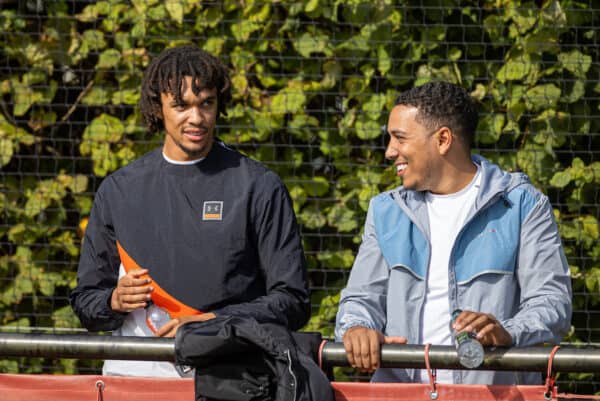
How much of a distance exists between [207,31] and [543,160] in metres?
1.72

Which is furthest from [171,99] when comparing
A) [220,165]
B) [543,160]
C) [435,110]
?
[543,160]

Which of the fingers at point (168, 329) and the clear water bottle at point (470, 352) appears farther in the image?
the fingers at point (168, 329)

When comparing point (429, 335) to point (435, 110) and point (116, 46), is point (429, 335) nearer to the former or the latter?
point (435, 110)

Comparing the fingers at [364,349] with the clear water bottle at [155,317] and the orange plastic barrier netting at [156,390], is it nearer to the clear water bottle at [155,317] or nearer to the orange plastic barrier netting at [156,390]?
the orange plastic barrier netting at [156,390]

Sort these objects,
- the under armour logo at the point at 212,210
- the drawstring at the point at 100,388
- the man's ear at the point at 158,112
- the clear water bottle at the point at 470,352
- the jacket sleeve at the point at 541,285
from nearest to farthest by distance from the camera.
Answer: the clear water bottle at the point at 470,352 < the drawstring at the point at 100,388 < the jacket sleeve at the point at 541,285 < the under armour logo at the point at 212,210 < the man's ear at the point at 158,112

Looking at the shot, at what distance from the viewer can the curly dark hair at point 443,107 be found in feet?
11.0

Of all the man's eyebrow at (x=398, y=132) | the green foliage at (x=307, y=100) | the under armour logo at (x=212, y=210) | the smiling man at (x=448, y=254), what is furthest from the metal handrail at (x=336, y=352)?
the green foliage at (x=307, y=100)

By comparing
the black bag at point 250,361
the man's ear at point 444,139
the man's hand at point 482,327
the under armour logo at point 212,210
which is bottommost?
the black bag at point 250,361

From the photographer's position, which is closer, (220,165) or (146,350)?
(146,350)

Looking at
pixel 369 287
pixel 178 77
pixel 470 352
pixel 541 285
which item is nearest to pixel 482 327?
pixel 470 352

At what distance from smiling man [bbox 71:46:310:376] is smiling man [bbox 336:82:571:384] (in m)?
0.23

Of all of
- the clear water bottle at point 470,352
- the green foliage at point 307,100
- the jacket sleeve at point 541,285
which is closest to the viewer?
the clear water bottle at point 470,352

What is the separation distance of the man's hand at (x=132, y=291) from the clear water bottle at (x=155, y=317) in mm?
75

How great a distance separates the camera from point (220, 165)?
3326 mm
